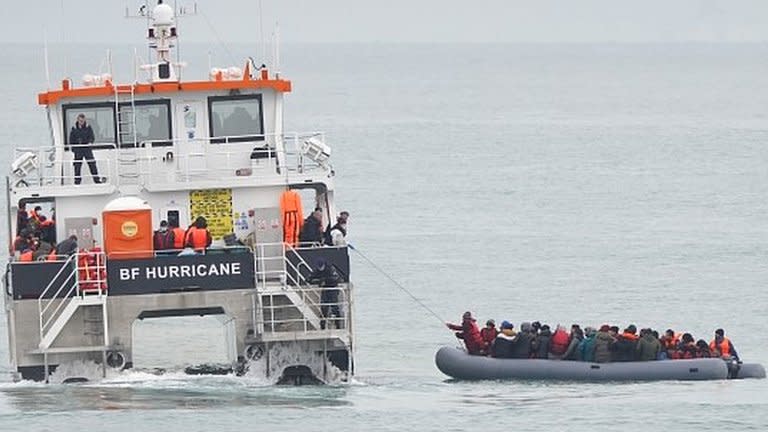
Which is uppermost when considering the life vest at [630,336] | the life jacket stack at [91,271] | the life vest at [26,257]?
the life vest at [26,257]

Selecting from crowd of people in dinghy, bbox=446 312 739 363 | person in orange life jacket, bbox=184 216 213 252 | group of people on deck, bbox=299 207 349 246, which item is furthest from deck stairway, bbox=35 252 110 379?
crowd of people in dinghy, bbox=446 312 739 363

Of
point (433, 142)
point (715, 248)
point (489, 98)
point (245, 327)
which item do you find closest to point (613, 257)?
point (715, 248)

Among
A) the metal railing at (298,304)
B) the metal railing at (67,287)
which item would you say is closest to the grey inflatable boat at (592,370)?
the metal railing at (298,304)

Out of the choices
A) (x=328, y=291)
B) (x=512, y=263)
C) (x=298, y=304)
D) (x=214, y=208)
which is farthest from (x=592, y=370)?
(x=512, y=263)

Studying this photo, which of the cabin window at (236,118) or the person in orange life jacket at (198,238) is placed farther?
the cabin window at (236,118)

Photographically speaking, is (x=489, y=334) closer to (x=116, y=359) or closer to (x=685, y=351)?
(x=685, y=351)

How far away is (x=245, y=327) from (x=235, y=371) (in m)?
1.27

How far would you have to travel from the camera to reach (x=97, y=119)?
3434cm

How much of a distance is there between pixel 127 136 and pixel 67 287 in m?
3.68

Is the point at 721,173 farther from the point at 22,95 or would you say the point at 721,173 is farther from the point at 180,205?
A: the point at 22,95

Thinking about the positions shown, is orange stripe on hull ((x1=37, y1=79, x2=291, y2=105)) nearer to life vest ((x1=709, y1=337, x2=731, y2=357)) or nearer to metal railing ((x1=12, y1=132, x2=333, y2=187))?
metal railing ((x1=12, y1=132, x2=333, y2=187))

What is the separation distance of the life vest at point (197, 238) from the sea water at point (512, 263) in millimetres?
2124

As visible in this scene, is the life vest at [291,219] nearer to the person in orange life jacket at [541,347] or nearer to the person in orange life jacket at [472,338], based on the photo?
the person in orange life jacket at [472,338]

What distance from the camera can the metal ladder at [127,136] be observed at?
112ft
